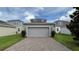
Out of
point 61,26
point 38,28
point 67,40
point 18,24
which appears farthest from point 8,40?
point 67,40

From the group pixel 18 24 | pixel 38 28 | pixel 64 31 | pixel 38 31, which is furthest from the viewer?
pixel 38 28

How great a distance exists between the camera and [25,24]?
1049cm

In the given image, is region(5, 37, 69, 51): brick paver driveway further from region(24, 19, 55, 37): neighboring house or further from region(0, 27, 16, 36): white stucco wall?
region(0, 27, 16, 36): white stucco wall

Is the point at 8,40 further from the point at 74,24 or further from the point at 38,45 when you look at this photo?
the point at 74,24

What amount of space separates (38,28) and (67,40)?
212 centimetres

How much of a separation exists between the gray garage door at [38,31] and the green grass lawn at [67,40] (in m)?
0.91

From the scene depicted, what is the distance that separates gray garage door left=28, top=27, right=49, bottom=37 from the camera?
35.2 feet

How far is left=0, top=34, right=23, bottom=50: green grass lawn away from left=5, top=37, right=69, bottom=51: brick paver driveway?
263 mm

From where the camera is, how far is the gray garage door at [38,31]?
35.2ft

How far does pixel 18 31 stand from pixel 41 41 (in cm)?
146

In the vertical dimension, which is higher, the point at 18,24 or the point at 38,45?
the point at 18,24

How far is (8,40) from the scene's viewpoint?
10.1 metres
